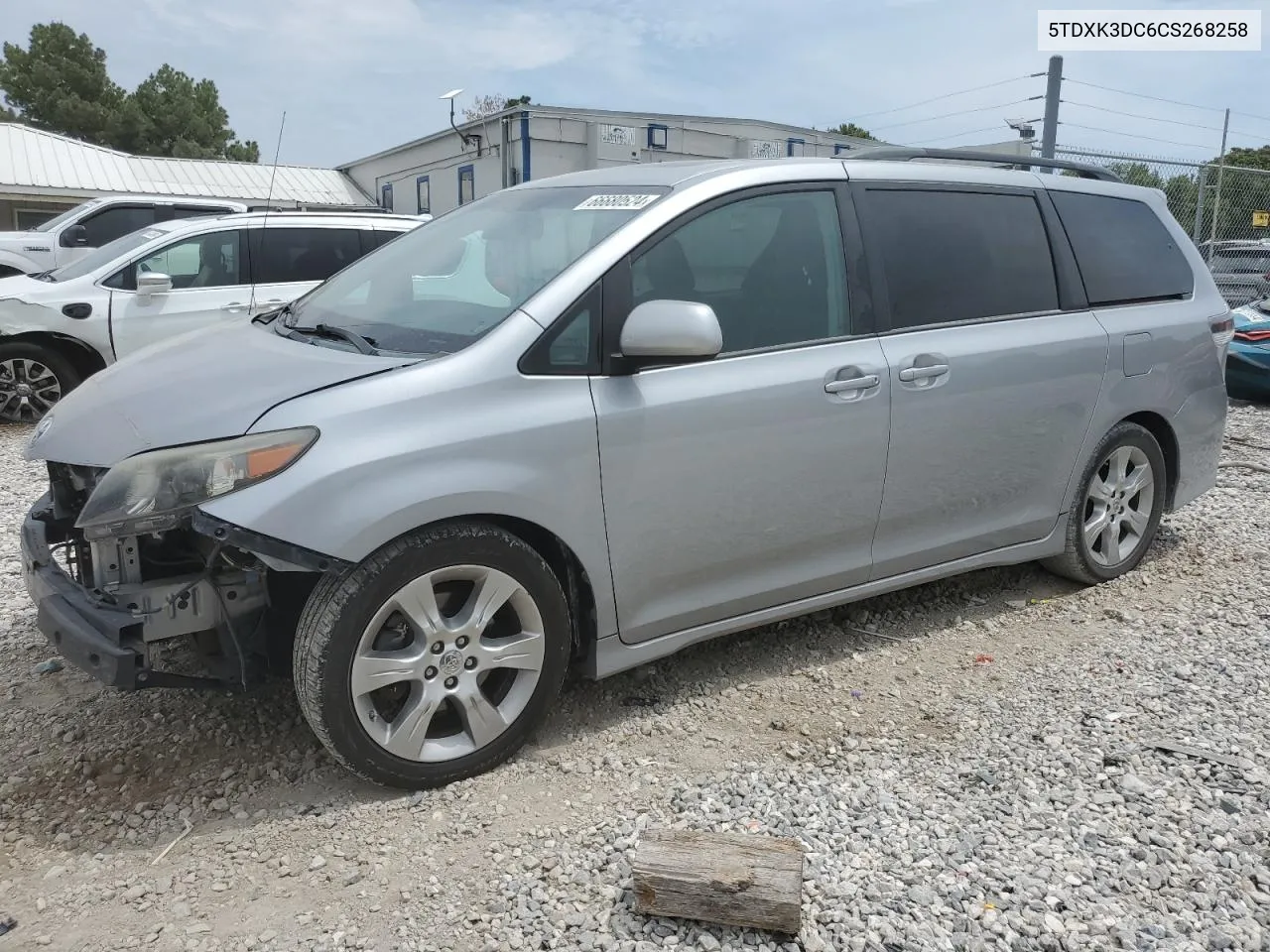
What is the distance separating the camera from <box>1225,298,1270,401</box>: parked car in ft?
32.6

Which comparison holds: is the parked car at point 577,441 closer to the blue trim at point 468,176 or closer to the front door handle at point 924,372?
the front door handle at point 924,372

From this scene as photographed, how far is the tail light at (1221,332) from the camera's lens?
4852mm

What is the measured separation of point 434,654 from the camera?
287cm

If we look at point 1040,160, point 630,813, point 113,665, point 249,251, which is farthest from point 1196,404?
point 249,251

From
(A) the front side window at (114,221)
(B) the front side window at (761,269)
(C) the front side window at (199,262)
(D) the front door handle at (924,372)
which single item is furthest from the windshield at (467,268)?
(A) the front side window at (114,221)

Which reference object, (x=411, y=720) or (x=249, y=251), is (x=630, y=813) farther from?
(x=249, y=251)

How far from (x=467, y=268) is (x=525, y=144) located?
514 inches

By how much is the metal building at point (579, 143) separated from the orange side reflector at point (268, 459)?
40.5 ft

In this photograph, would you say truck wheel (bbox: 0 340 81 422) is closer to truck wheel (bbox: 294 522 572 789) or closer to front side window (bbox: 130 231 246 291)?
front side window (bbox: 130 231 246 291)

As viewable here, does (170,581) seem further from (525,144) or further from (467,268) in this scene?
(525,144)

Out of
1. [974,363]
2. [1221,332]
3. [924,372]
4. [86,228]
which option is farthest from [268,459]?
[86,228]

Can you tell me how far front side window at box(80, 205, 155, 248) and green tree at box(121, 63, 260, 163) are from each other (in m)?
38.0

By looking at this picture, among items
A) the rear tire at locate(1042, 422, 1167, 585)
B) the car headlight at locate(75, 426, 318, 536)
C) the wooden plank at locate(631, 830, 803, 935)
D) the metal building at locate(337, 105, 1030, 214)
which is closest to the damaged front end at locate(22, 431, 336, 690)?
the car headlight at locate(75, 426, 318, 536)

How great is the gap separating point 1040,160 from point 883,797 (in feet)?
9.52
